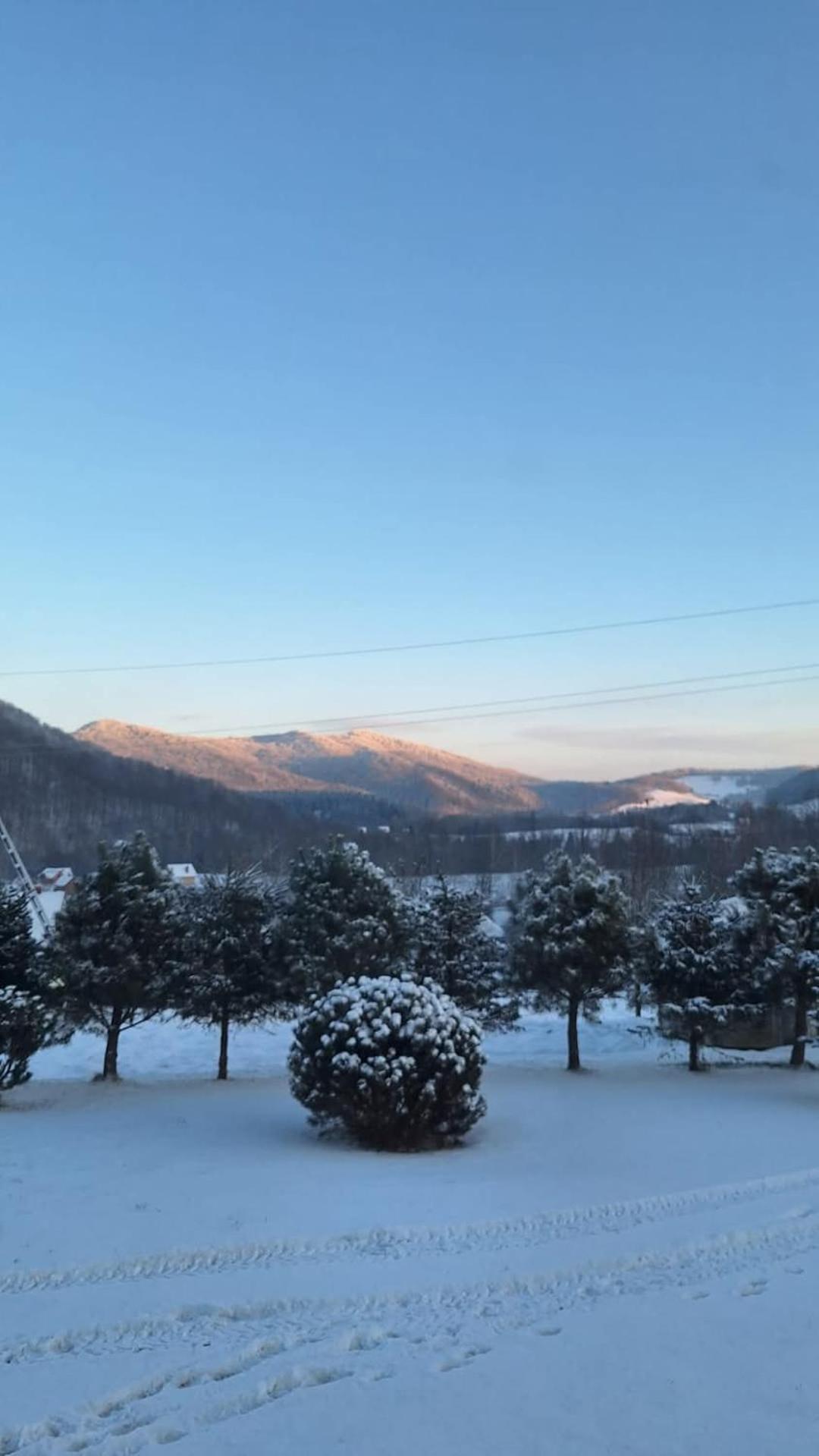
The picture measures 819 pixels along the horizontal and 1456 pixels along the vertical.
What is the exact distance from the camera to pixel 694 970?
21484mm

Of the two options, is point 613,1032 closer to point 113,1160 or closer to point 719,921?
point 719,921

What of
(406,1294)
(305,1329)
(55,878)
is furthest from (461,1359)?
(55,878)

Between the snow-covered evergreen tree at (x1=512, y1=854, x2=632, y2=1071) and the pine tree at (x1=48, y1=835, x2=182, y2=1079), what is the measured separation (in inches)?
306

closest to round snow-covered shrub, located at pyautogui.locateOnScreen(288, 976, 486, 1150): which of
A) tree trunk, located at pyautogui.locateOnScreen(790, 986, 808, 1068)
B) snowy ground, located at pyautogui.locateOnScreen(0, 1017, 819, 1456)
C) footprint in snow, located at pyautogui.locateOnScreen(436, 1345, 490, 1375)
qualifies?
snowy ground, located at pyautogui.locateOnScreen(0, 1017, 819, 1456)

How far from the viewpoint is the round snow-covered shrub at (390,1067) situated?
44.2 ft

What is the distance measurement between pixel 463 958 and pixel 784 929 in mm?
7074

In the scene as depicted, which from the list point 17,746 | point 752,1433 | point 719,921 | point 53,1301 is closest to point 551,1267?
point 752,1433

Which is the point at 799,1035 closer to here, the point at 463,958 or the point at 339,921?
the point at 463,958

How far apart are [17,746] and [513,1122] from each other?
104m

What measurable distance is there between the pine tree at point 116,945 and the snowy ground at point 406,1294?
5035 millimetres

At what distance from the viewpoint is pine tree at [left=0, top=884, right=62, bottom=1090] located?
1652cm

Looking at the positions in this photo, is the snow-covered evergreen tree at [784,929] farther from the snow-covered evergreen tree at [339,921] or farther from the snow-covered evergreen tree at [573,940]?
the snow-covered evergreen tree at [339,921]

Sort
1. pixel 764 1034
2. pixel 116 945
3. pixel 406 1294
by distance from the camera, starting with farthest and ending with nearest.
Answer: pixel 764 1034 → pixel 116 945 → pixel 406 1294

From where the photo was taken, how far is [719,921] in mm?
22297
